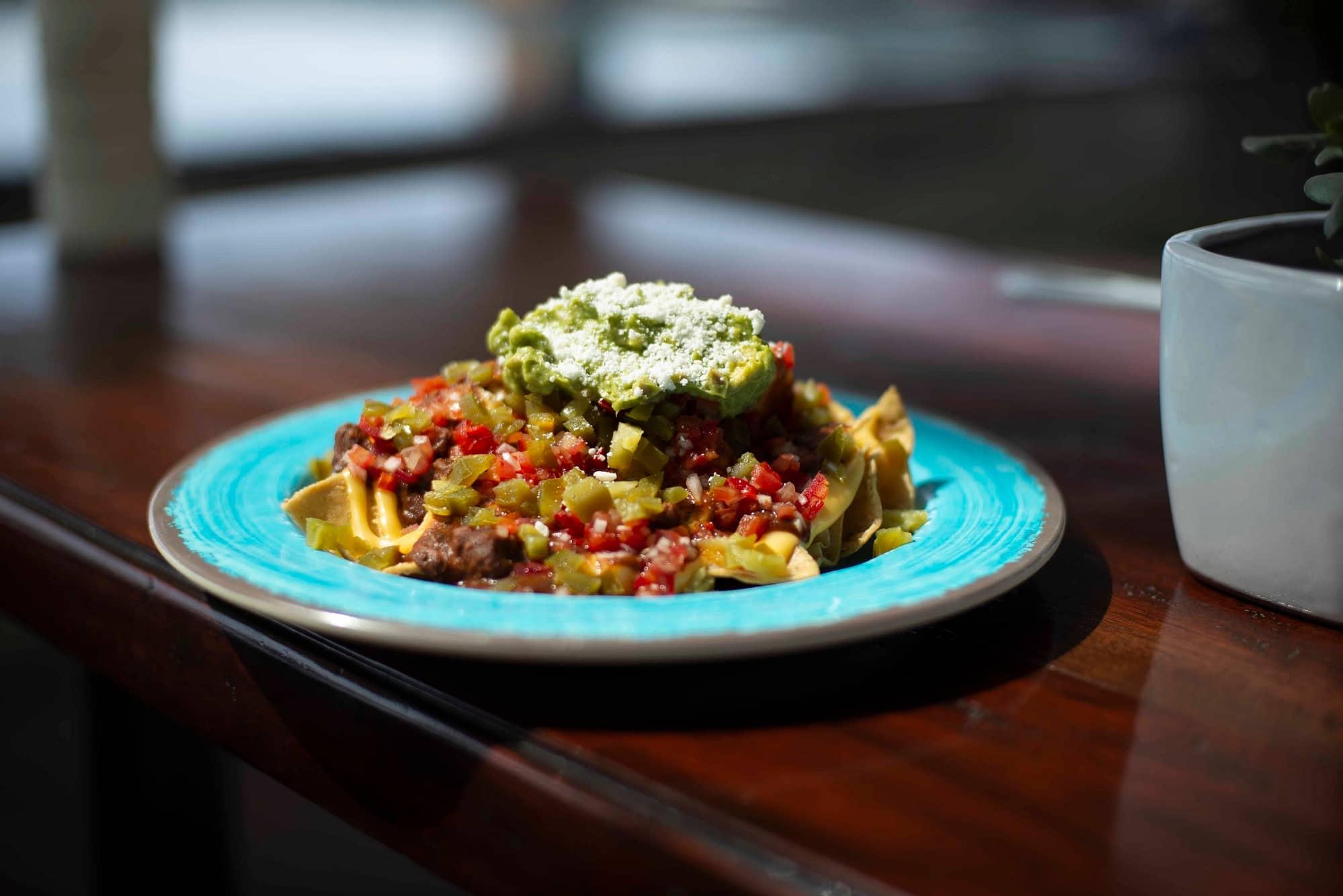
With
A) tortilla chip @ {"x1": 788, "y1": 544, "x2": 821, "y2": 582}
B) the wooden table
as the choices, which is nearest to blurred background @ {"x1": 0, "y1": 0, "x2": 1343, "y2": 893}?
the wooden table

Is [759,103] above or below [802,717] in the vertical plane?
below

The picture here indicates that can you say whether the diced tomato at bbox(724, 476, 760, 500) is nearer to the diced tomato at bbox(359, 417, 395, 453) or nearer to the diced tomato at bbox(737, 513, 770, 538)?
the diced tomato at bbox(737, 513, 770, 538)

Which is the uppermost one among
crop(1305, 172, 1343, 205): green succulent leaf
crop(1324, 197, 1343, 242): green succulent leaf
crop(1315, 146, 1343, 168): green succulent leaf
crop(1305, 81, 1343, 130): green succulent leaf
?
crop(1305, 81, 1343, 130): green succulent leaf

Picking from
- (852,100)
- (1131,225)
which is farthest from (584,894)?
(852,100)

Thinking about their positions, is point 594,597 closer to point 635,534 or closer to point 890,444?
point 635,534

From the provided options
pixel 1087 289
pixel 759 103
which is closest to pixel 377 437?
pixel 1087 289
